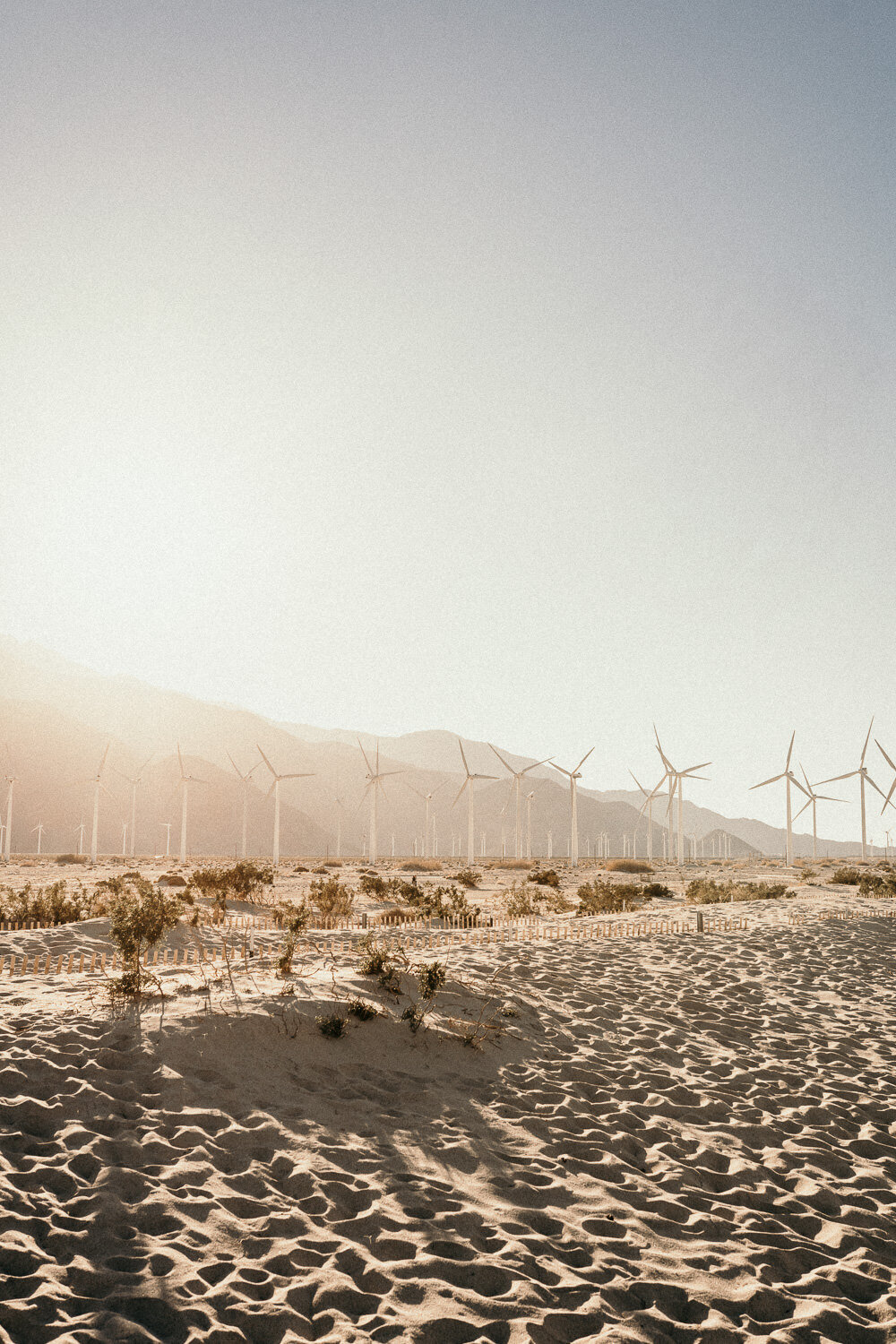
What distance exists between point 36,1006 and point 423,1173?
6.90 meters

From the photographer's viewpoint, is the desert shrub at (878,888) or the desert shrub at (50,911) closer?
the desert shrub at (50,911)

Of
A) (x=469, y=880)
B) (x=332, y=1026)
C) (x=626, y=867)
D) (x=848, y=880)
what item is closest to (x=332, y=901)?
(x=469, y=880)

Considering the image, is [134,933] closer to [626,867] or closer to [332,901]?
[332,901]

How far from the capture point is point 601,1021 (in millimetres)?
13922

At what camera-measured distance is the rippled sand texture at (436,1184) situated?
6.07 m

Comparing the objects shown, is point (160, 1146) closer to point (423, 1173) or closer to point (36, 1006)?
point (423, 1173)

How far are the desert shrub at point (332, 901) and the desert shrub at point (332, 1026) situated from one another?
17192 mm

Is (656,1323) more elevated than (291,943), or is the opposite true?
(291,943)

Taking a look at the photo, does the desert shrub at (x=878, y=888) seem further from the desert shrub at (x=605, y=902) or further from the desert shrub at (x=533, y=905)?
the desert shrub at (x=533, y=905)

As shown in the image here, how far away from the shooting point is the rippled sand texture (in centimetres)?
607

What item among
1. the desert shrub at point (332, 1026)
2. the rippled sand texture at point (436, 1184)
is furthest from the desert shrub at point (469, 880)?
the desert shrub at point (332, 1026)

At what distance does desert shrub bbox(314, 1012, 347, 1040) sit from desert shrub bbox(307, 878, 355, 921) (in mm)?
17192

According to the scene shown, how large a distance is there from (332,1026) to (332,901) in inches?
835

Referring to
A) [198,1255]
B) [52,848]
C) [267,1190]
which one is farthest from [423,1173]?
[52,848]
